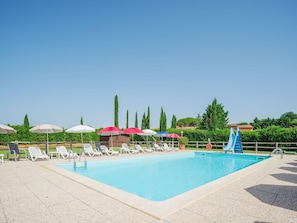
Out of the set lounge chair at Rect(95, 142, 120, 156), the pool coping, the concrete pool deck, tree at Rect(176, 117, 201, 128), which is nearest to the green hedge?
lounge chair at Rect(95, 142, 120, 156)

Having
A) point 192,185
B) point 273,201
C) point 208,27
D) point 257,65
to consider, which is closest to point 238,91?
point 257,65

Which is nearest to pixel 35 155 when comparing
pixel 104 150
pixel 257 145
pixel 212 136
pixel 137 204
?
pixel 104 150

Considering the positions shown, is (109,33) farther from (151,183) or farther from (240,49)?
(151,183)

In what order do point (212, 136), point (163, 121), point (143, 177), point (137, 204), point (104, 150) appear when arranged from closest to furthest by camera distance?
1. point (137, 204)
2. point (143, 177)
3. point (104, 150)
4. point (212, 136)
5. point (163, 121)

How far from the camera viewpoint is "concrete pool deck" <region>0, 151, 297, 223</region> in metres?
3.39

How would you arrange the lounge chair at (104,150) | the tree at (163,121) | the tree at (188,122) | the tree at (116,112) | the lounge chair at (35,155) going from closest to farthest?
1. the lounge chair at (35,155)
2. the lounge chair at (104,150)
3. the tree at (116,112)
4. the tree at (163,121)
5. the tree at (188,122)

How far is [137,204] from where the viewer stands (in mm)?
3977

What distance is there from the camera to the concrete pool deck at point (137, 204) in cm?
339

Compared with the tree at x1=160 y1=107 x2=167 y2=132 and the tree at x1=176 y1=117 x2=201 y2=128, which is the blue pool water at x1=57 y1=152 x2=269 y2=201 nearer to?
the tree at x1=160 y1=107 x2=167 y2=132

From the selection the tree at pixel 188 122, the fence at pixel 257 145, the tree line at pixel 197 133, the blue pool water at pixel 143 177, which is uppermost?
the tree at pixel 188 122

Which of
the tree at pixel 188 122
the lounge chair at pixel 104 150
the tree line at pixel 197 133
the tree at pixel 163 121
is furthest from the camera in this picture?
the tree at pixel 188 122

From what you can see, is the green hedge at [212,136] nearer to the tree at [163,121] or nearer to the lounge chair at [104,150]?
the tree at [163,121]

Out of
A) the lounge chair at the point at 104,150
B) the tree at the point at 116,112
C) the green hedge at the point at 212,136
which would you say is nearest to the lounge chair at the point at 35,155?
the lounge chair at the point at 104,150

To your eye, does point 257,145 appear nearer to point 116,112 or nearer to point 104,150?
point 104,150
